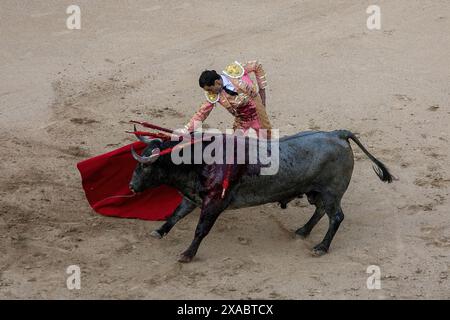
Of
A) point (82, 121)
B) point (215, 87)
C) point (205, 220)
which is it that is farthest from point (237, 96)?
point (82, 121)

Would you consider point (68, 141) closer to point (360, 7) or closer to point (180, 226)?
point (180, 226)

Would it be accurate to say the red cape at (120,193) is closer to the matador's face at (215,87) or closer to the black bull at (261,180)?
the black bull at (261,180)

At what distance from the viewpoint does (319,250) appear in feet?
26.7

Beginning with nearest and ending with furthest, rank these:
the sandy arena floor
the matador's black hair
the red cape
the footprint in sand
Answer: the sandy arena floor, the matador's black hair, the red cape, the footprint in sand

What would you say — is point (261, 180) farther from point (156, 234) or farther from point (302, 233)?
point (156, 234)

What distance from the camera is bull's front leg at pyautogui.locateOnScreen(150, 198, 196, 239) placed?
8320 mm

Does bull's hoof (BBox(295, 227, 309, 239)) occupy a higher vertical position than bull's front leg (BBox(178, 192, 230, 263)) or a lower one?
lower

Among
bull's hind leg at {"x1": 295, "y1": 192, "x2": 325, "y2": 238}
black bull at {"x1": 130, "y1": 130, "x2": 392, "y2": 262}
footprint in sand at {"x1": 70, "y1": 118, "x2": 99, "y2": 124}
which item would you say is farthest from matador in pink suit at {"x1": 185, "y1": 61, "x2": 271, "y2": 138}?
footprint in sand at {"x1": 70, "y1": 118, "x2": 99, "y2": 124}

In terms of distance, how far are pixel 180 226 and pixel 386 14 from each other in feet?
18.4

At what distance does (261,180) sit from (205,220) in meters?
0.53

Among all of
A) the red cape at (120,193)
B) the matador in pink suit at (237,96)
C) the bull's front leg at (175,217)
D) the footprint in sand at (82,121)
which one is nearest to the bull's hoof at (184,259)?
the bull's front leg at (175,217)

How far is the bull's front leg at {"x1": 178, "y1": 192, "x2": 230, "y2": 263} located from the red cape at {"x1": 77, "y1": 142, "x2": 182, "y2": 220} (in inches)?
31.4

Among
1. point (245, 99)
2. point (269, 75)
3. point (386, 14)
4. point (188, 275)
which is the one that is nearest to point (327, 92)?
point (269, 75)

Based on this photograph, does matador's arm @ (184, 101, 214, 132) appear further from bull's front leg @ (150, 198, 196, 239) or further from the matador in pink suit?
bull's front leg @ (150, 198, 196, 239)
